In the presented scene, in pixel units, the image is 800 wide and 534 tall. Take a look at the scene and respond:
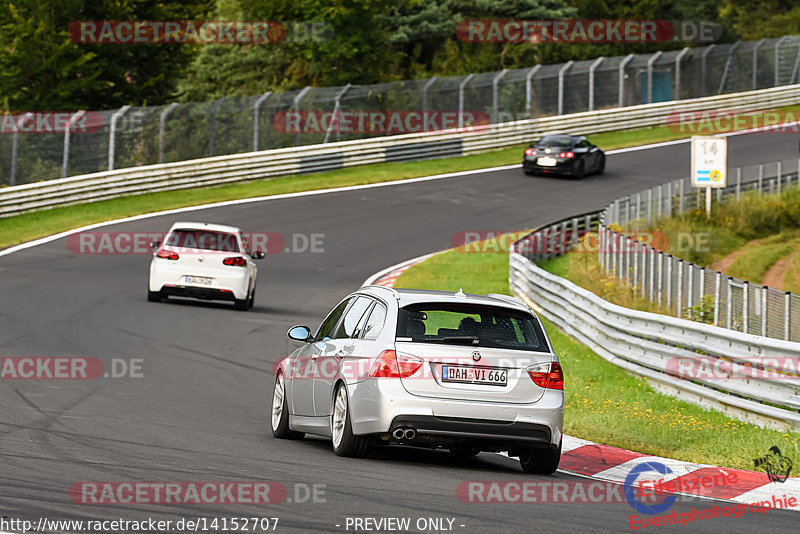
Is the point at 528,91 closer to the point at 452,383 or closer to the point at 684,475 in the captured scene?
the point at 684,475

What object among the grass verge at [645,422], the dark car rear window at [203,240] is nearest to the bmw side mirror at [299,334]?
the grass verge at [645,422]

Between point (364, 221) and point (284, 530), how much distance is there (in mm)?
27929

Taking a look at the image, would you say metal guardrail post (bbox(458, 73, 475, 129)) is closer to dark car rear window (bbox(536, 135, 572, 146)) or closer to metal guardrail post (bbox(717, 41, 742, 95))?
dark car rear window (bbox(536, 135, 572, 146))

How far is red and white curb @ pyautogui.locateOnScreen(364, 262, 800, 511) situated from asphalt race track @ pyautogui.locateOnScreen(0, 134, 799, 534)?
49 cm

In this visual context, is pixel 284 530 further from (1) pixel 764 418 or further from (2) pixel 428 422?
(1) pixel 764 418

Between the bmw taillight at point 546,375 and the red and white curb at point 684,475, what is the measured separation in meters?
0.82

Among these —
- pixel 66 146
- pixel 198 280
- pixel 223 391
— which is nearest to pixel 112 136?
pixel 66 146

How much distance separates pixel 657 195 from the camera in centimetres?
3250

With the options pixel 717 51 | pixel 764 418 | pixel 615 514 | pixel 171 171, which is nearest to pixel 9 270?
pixel 171 171

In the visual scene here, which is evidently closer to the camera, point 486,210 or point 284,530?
point 284,530

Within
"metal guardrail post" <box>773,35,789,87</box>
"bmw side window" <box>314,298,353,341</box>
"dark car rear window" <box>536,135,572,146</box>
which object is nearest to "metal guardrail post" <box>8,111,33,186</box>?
"dark car rear window" <box>536,135,572,146</box>

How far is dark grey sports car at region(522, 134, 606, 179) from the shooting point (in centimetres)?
4197

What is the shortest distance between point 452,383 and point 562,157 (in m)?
33.1

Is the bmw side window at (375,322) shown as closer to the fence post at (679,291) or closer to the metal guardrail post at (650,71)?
the fence post at (679,291)
